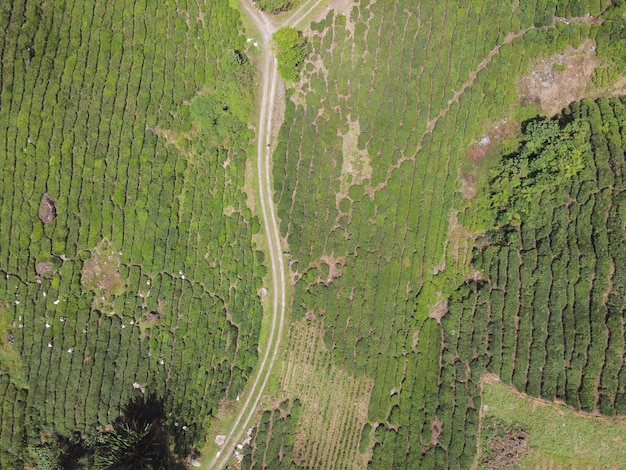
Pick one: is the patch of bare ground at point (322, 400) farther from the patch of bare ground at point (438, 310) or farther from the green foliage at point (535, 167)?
the green foliage at point (535, 167)

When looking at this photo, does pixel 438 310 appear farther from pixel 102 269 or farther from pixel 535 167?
pixel 102 269

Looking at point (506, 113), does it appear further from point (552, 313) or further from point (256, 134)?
point (256, 134)

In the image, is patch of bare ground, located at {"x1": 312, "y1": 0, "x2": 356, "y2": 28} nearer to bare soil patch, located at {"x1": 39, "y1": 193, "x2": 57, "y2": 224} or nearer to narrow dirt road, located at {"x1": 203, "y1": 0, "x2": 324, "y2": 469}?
narrow dirt road, located at {"x1": 203, "y1": 0, "x2": 324, "y2": 469}

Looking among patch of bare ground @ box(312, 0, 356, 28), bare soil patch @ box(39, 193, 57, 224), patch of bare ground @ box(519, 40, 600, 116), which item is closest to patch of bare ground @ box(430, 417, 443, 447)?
patch of bare ground @ box(519, 40, 600, 116)

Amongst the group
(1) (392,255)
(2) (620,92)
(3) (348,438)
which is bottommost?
(3) (348,438)

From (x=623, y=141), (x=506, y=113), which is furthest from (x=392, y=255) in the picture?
(x=623, y=141)

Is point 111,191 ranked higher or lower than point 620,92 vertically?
lower

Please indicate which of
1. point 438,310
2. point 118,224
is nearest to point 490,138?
point 438,310

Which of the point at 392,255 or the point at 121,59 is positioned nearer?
the point at 121,59
